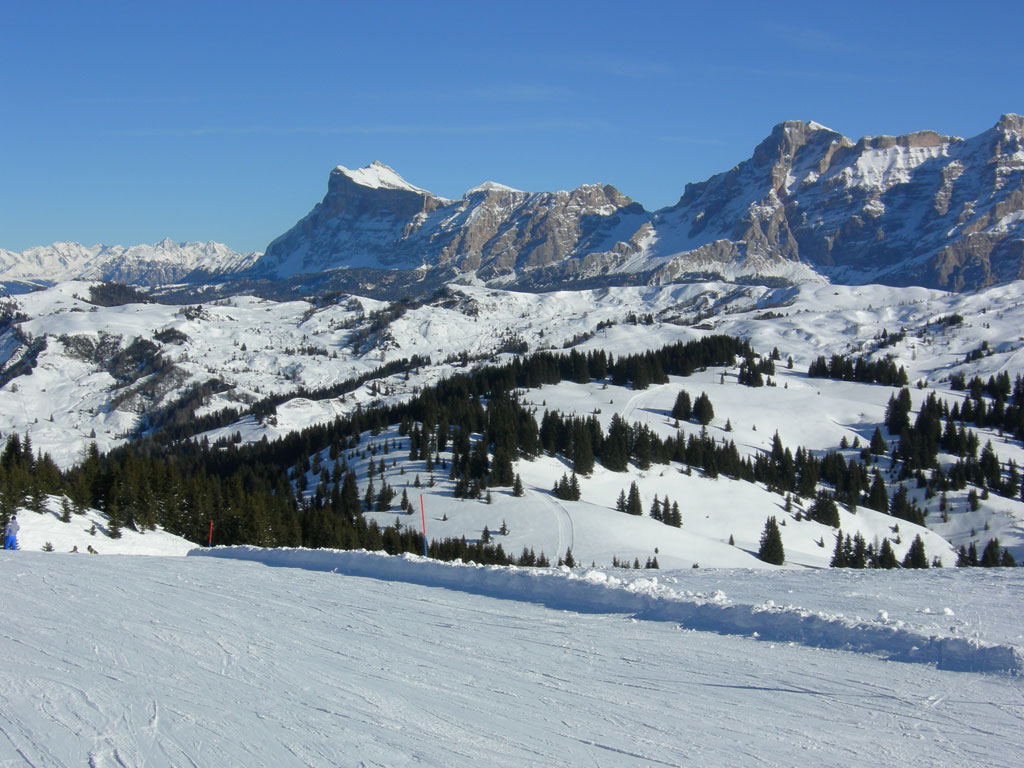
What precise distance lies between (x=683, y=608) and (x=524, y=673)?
4.90 meters

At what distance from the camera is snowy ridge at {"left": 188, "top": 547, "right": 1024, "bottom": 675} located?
11.6 metres

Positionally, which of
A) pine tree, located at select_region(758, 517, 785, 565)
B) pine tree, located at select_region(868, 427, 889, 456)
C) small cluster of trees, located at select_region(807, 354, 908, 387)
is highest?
small cluster of trees, located at select_region(807, 354, 908, 387)

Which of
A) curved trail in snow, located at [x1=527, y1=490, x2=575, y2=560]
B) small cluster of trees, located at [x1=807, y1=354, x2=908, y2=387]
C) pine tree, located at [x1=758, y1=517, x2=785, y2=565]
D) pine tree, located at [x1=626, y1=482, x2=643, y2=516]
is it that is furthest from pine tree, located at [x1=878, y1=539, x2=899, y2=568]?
small cluster of trees, located at [x1=807, y1=354, x2=908, y2=387]

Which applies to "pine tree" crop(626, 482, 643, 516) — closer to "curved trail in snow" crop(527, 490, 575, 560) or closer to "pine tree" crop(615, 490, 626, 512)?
"pine tree" crop(615, 490, 626, 512)

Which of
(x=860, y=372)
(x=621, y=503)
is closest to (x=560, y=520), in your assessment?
(x=621, y=503)

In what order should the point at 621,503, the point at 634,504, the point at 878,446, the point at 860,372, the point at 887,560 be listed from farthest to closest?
the point at 860,372 → the point at 878,446 → the point at 621,503 → the point at 634,504 → the point at 887,560

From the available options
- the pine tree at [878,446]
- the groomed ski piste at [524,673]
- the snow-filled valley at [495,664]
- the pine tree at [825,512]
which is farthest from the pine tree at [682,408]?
the groomed ski piste at [524,673]

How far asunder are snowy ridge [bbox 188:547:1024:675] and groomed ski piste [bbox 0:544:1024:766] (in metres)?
0.05

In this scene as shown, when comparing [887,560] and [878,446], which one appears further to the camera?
[878,446]

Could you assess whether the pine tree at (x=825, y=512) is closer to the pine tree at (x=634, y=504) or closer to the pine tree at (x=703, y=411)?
the pine tree at (x=634, y=504)

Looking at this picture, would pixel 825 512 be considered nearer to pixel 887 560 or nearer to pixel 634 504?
pixel 634 504

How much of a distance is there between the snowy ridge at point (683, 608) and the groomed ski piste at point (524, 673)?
5 cm

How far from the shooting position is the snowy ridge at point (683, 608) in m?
11.6

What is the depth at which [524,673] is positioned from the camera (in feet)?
38.0
